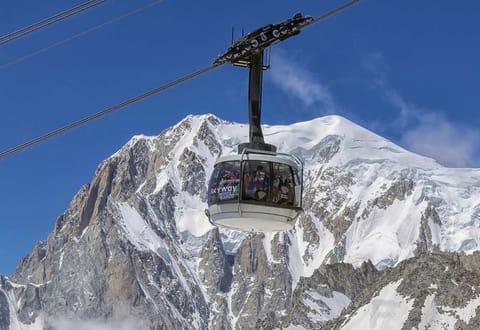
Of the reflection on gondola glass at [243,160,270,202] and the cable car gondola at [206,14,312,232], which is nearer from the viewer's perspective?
the cable car gondola at [206,14,312,232]

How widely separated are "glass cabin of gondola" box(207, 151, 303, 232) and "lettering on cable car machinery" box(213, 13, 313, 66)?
1698 mm

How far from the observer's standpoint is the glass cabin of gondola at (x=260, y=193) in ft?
69.5

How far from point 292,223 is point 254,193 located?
3.07 feet

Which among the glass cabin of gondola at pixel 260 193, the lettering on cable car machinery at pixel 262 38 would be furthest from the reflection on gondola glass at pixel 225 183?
the lettering on cable car machinery at pixel 262 38

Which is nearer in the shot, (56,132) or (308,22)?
(308,22)

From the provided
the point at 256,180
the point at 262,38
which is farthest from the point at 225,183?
the point at 262,38

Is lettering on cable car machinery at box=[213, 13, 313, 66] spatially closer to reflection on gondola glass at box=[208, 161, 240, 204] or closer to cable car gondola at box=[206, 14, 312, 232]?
cable car gondola at box=[206, 14, 312, 232]

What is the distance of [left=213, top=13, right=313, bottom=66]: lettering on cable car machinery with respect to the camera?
2022 cm

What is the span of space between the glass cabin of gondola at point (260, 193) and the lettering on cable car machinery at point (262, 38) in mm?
1698

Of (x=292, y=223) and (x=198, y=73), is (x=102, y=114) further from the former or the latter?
(x=292, y=223)

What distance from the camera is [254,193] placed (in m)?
21.3

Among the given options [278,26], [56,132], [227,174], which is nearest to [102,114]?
[56,132]

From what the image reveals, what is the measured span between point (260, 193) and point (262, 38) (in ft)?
8.85

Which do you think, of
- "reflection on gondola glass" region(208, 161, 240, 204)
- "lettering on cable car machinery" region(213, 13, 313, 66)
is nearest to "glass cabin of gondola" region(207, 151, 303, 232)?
"reflection on gondola glass" region(208, 161, 240, 204)
